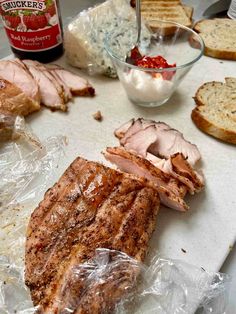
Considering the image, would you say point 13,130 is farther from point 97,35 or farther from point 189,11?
point 189,11

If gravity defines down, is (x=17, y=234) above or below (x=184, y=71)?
below

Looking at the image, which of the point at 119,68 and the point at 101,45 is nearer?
the point at 119,68

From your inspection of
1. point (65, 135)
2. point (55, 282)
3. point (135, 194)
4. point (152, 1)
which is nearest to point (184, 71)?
point (65, 135)

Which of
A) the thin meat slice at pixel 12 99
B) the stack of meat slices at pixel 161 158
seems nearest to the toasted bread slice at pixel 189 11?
the stack of meat slices at pixel 161 158

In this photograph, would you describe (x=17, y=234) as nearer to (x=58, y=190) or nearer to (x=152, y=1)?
(x=58, y=190)

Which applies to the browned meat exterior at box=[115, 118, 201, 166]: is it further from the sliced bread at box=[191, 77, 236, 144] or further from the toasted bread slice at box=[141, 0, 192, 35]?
the toasted bread slice at box=[141, 0, 192, 35]

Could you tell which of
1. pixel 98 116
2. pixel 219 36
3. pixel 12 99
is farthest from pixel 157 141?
pixel 219 36

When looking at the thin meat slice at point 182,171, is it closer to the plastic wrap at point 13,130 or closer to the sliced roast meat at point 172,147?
the sliced roast meat at point 172,147
